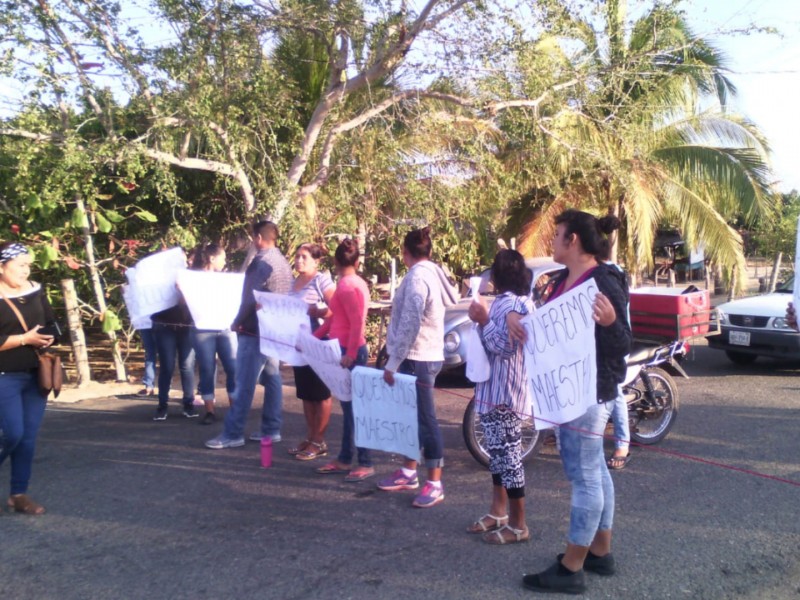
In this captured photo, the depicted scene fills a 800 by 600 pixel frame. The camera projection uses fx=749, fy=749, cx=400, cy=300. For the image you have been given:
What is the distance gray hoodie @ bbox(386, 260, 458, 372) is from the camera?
5.05m

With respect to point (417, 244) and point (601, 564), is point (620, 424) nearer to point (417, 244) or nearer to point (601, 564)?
point (601, 564)

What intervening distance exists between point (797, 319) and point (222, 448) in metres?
4.75

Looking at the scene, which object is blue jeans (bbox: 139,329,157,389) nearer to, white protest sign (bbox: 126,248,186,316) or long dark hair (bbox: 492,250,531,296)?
white protest sign (bbox: 126,248,186,316)

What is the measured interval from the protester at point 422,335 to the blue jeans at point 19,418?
2392 mm

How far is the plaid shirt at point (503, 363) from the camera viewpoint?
14.4 ft

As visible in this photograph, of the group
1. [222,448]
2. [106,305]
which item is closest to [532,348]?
[222,448]

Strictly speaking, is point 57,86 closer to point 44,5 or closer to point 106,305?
point 44,5

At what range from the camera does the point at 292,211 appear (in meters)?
10.2

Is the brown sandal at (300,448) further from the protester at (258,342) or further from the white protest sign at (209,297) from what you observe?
the white protest sign at (209,297)

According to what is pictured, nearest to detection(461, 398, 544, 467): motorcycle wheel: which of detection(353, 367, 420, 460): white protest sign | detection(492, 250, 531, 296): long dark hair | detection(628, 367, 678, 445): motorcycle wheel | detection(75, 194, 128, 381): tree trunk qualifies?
detection(353, 367, 420, 460): white protest sign

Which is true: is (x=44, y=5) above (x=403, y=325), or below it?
above

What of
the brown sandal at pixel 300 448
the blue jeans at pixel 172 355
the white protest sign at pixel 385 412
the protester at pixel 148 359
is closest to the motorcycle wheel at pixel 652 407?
the white protest sign at pixel 385 412

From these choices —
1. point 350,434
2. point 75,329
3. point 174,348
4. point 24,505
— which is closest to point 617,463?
point 350,434

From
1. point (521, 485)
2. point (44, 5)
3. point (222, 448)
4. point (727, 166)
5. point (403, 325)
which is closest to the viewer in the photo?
point (521, 485)
